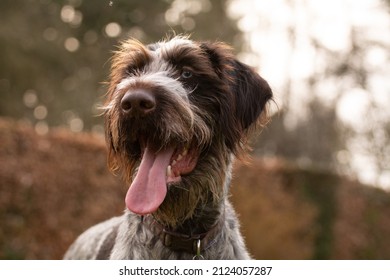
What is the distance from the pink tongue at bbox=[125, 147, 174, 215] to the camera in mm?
3998

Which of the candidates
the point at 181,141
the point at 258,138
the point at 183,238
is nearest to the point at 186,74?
the point at 181,141

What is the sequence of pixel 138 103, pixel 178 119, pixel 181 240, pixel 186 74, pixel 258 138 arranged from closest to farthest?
pixel 138 103 → pixel 178 119 → pixel 181 240 → pixel 186 74 → pixel 258 138

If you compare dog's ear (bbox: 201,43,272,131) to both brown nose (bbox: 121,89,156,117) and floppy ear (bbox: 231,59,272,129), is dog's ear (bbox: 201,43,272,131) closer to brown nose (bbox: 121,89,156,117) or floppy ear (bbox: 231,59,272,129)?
floppy ear (bbox: 231,59,272,129)

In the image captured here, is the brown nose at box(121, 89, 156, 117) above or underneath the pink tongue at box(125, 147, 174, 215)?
above

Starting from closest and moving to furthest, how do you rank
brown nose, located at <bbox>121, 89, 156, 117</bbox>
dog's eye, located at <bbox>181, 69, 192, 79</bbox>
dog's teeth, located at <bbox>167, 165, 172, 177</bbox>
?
brown nose, located at <bbox>121, 89, 156, 117</bbox> → dog's teeth, located at <bbox>167, 165, 172, 177</bbox> → dog's eye, located at <bbox>181, 69, 192, 79</bbox>

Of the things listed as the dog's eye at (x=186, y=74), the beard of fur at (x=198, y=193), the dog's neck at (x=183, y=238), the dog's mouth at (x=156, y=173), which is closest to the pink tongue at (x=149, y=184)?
the dog's mouth at (x=156, y=173)

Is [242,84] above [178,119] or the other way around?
above

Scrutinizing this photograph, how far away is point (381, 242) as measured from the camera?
1564 centimetres

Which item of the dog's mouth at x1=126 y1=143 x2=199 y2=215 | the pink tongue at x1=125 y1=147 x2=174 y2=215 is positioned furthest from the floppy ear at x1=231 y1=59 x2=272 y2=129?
the pink tongue at x1=125 y1=147 x2=174 y2=215

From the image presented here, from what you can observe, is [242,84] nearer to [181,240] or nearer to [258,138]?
[181,240]

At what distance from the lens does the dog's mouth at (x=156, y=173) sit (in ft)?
13.1

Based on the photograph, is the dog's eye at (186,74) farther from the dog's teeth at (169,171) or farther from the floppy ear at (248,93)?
the dog's teeth at (169,171)

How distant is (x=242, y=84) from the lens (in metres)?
4.41

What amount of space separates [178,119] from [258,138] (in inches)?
253
